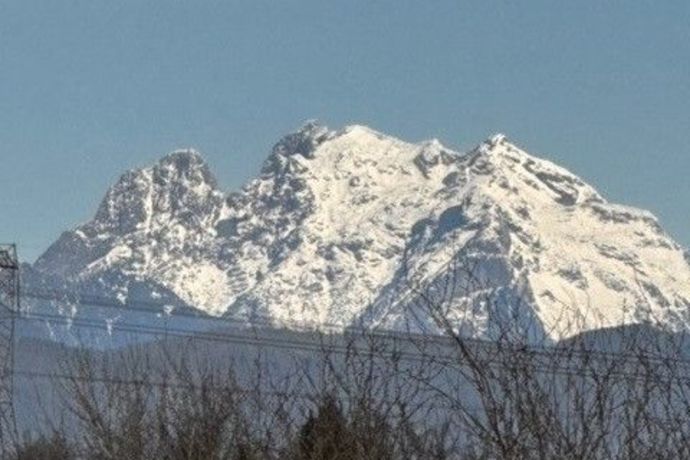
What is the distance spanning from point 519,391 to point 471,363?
2.59 meters

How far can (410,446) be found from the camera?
140 ft

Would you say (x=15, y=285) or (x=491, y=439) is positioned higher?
(x=15, y=285)

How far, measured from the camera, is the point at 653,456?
30.4m

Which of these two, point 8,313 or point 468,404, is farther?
point 8,313

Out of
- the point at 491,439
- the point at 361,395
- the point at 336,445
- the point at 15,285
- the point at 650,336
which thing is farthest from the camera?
the point at 15,285

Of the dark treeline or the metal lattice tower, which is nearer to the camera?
the dark treeline

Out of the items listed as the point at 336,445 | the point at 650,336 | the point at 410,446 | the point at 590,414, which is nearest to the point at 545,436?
the point at 590,414

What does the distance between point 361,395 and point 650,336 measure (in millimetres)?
7094

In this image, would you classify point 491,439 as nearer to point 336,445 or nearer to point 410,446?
point 410,446

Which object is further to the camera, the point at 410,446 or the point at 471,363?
the point at 410,446

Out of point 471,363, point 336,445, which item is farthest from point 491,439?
point 336,445

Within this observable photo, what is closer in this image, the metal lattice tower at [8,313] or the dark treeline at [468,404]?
the dark treeline at [468,404]

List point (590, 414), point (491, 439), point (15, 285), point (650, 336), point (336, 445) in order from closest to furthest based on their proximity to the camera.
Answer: point (491, 439), point (590, 414), point (650, 336), point (336, 445), point (15, 285)

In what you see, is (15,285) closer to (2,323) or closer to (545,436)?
(2,323)
